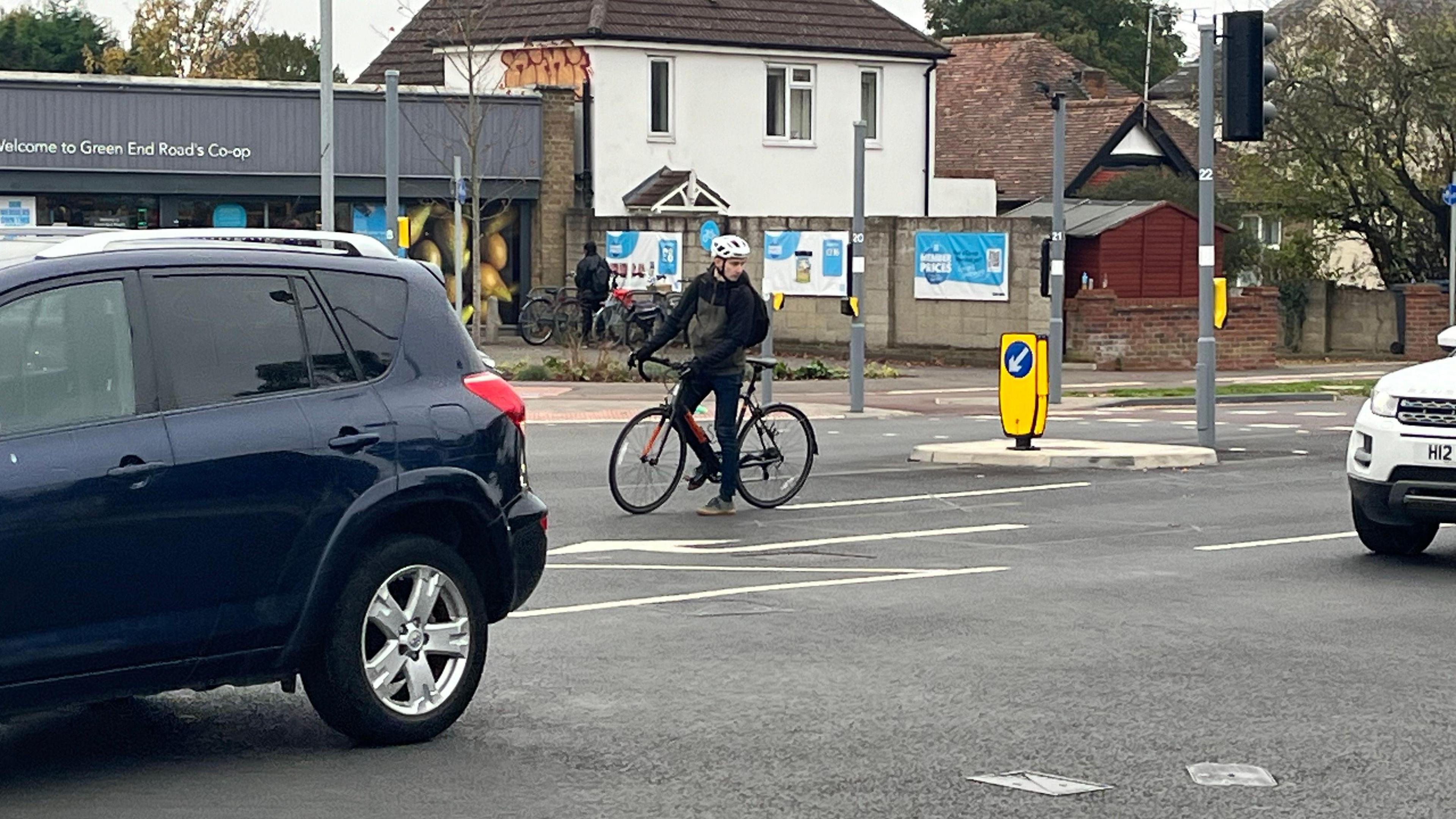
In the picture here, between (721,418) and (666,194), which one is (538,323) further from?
(721,418)

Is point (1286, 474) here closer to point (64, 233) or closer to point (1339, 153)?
Answer: point (64, 233)

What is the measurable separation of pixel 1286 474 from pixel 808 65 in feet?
90.5

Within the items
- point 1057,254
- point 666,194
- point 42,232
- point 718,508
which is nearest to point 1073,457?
point 718,508

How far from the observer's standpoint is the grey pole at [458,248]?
1251 inches

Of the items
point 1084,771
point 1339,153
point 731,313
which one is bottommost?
point 1084,771

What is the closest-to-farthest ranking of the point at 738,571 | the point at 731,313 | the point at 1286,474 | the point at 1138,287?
the point at 738,571, the point at 731,313, the point at 1286,474, the point at 1138,287

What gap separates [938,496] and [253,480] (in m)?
9.76

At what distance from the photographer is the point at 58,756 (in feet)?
24.2

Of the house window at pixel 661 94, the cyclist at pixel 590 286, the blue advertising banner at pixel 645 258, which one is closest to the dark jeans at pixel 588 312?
the cyclist at pixel 590 286

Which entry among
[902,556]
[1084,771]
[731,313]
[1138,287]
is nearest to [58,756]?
[1084,771]

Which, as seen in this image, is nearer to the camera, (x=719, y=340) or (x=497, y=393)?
(x=497, y=393)

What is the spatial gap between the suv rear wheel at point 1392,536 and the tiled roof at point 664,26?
29984 mm

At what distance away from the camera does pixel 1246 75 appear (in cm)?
1930

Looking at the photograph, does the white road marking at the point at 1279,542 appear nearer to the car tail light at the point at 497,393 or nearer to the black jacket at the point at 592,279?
the car tail light at the point at 497,393
